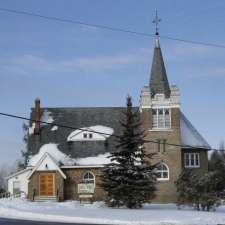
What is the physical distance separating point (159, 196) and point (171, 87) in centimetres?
957

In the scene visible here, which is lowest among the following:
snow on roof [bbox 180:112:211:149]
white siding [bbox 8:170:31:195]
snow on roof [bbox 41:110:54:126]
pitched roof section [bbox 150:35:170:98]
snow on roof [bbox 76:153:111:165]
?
white siding [bbox 8:170:31:195]

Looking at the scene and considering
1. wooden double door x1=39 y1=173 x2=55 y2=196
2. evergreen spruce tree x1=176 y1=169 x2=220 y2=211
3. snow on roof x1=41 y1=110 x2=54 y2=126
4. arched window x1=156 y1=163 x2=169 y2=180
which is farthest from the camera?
snow on roof x1=41 y1=110 x2=54 y2=126

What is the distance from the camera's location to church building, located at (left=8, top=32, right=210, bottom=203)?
43.7 m

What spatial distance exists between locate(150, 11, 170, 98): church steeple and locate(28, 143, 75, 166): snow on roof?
9.54 m

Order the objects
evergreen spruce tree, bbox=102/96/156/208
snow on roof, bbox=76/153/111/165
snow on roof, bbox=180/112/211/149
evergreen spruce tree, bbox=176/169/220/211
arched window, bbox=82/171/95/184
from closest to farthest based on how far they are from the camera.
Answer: evergreen spruce tree, bbox=176/169/220/211 < evergreen spruce tree, bbox=102/96/156/208 < snow on roof, bbox=76/153/111/165 < arched window, bbox=82/171/95/184 < snow on roof, bbox=180/112/211/149

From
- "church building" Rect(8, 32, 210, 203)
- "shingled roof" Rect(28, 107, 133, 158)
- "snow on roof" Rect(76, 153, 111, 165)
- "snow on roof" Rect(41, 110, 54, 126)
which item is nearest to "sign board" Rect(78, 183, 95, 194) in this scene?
"church building" Rect(8, 32, 210, 203)

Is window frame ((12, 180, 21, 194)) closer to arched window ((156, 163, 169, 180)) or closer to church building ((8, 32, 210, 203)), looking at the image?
church building ((8, 32, 210, 203))

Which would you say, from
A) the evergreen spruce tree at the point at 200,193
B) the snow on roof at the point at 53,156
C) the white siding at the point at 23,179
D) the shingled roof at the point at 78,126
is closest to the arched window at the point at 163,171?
the shingled roof at the point at 78,126

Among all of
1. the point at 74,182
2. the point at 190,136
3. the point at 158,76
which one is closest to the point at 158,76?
the point at 158,76

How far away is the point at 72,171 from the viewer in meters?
44.4

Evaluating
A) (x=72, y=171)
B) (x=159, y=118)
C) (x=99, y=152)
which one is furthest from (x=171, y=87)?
(x=72, y=171)

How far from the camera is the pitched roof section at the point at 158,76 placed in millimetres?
47156

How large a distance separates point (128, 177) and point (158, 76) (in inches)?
621

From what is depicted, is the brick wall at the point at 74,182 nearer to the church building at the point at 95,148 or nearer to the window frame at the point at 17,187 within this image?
the church building at the point at 95,148
